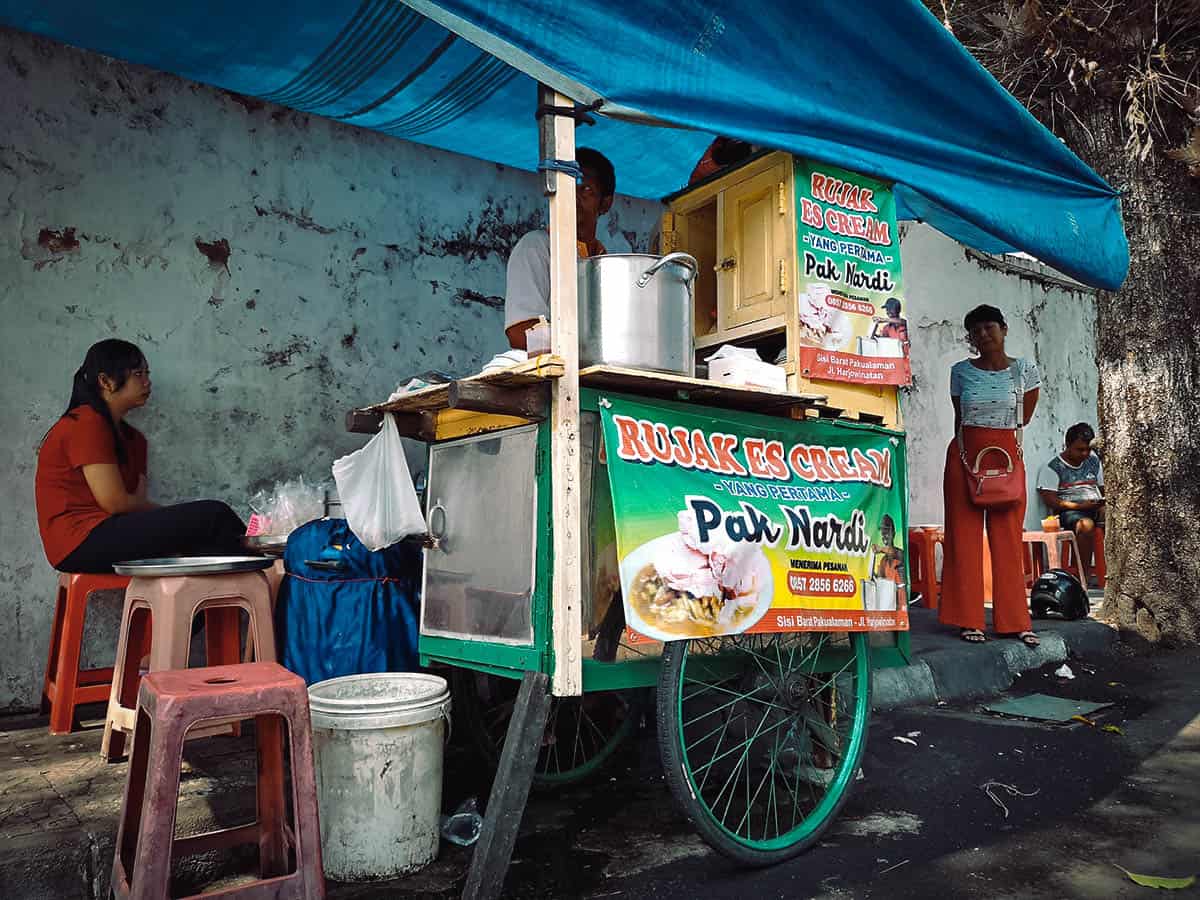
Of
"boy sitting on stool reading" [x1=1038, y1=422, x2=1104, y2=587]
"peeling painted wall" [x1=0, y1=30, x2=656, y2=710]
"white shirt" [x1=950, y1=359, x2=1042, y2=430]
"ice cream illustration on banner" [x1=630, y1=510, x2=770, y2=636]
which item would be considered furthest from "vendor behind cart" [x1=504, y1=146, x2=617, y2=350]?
"boy sitting on stool reading" [x1=1038, y1=422, x2=1104, y2=587]

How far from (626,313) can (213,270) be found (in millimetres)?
2646

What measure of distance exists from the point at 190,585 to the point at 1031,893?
2918 mm

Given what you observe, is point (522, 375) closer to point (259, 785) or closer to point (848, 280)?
point (259, 785)

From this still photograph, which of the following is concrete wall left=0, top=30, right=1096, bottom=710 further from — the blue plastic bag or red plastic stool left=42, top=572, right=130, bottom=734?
the blue plastic bag

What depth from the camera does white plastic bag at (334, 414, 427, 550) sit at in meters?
2.94

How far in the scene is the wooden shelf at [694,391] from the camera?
248 centimetres

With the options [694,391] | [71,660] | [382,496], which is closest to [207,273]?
[71,660]

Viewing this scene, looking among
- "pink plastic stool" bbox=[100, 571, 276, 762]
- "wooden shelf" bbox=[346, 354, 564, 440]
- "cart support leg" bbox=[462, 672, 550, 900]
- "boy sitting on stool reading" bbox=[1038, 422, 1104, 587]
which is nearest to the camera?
"cart support leg" bbox=[462, 672, 550, 900]

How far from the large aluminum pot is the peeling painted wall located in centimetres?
235

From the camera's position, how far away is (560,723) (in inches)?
142

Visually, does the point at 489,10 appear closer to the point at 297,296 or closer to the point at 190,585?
the point at 190,585

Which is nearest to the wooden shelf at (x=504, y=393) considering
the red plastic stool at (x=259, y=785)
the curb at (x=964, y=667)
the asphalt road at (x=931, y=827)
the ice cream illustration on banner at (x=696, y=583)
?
the ice cream illustration on banner at (x=696, y=583)

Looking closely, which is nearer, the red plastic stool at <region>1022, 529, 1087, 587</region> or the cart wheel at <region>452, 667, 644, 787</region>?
the cart wheel at <region>452, 667, 644, 787</region>

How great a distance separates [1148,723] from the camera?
4.21 metres
